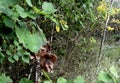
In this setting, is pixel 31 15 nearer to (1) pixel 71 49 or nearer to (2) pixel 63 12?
(2) pixel 63 12

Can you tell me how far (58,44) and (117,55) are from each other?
232cm

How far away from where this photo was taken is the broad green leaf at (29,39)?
3.14ft

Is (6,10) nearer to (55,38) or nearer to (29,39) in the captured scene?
(29,39)

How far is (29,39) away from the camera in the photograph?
96 cm

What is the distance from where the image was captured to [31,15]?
1.02m

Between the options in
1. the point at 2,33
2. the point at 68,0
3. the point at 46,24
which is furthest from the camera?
the point at 46,24

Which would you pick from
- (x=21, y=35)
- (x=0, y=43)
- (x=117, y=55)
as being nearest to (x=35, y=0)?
(x=0, y=43)

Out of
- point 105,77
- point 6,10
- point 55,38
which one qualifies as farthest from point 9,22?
point 55,38

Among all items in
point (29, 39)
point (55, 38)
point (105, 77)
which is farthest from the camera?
point (55, 38)

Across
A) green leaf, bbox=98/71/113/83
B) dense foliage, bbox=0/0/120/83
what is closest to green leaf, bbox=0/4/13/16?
dense foliage, bbox=0/0/120/83

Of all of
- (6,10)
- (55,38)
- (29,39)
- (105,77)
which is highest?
(55,38)

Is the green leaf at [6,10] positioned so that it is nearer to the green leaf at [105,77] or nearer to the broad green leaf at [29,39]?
the broad green leaf at [29,39]

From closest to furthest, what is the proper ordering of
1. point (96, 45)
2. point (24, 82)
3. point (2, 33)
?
point (24, 82), point (2, 33), point (96, 45)

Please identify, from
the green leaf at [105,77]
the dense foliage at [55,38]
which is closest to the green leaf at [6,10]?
the dense foliage at [55,38]
